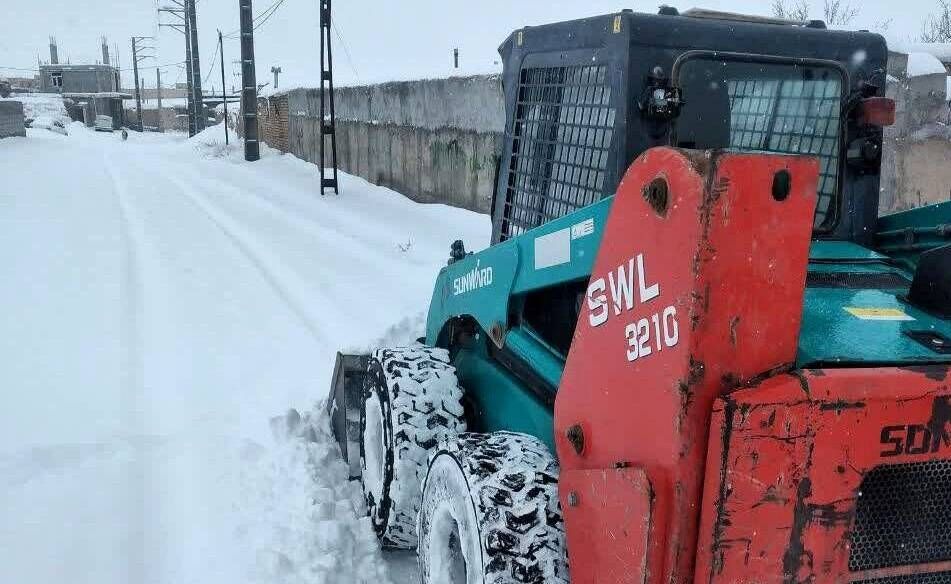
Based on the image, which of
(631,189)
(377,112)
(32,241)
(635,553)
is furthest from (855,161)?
(377,112)

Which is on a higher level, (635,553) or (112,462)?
(635,553)

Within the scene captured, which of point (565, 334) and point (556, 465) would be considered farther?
point (565, 334)

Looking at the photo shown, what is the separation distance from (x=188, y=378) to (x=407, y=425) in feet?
8.79

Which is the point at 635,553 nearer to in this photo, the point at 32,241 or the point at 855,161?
the point at 855,161

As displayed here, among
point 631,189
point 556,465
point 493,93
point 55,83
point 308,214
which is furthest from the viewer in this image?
point 55,83

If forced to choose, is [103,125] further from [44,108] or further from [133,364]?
[133,364]

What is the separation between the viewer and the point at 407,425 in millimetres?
3170

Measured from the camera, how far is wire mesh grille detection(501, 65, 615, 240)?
2.62 m

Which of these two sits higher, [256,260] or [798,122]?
[798,122]

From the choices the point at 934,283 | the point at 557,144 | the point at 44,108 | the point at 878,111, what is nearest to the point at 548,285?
the point at 557,144

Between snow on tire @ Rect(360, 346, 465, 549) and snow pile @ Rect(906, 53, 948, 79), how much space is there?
5480 mm

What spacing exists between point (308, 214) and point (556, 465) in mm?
10826

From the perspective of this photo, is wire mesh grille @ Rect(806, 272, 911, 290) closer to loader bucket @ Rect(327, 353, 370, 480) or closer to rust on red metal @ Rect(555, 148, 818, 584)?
rust on red metal @ Rect(555, 148, 818, 584)

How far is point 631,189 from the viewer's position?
1837mm
